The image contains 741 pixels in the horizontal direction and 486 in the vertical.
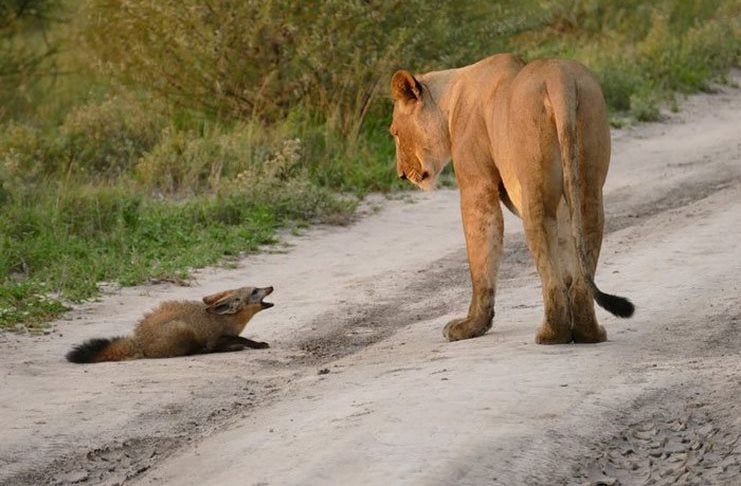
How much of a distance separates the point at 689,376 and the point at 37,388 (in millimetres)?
3086

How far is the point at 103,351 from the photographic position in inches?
345

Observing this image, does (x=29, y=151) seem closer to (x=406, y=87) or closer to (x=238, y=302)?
(x=238, y=302)

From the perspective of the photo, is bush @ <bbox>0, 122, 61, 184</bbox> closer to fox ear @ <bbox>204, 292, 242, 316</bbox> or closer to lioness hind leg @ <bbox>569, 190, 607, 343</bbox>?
fox ear @ <bbox>204, 292, 242, 316</bbox>

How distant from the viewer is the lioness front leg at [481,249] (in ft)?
27.9

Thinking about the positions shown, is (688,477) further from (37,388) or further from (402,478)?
(37,388)

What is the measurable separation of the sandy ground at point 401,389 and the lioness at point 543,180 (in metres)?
0.20

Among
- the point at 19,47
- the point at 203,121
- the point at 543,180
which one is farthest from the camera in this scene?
the point at 19,47

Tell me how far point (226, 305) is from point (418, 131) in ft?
4.78

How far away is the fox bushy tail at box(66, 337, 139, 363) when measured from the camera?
866 centimetres

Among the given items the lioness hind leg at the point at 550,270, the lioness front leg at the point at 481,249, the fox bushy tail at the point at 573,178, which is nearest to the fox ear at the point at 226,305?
the lioness front leg at the point at 481,249

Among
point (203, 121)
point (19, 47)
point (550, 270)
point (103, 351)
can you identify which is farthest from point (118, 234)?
point (19, 47)

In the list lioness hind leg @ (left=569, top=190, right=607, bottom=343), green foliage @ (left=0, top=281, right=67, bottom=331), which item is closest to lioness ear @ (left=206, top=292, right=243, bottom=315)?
green foliage @ (left=0, top=281, right=67, bottom=331)

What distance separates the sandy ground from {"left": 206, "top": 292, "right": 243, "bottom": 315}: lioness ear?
32 centimetres

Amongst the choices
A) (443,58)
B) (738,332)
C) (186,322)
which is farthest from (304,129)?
(738,332)
